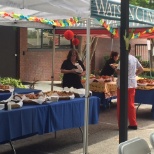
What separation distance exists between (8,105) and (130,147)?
263cm

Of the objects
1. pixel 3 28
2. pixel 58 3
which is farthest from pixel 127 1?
pixel 3 28

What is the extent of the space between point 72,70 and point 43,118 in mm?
3347

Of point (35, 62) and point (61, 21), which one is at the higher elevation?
point (61, 21)

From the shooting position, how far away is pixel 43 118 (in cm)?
629

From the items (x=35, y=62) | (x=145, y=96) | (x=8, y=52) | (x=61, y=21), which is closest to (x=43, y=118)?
(x=145, y=96)

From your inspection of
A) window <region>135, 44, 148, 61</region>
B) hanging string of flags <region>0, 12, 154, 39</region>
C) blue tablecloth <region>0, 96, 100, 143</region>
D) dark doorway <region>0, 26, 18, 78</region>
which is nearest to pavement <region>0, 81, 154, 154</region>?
blue tablecloth <region>0, 96, 100, 143</region>

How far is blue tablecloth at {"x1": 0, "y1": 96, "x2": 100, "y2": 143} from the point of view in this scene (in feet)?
18.6

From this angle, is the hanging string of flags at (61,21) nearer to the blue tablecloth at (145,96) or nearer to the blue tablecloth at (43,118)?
the blue tablecloth at (145,96)

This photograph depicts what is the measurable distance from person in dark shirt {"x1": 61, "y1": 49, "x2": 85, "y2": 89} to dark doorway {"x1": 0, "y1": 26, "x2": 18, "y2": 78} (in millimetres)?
9043

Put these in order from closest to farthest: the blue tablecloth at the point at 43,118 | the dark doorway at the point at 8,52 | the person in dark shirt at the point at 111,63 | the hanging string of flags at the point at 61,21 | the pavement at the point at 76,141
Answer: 1. the blue tablecloth at the point at 43,118
2. the pavement at the point at 76,141
3. the hanging string of flags at the point at 61,21
4. the person in dark shirt at the point at 111,63
5. the dark doorway at the point at 8,52

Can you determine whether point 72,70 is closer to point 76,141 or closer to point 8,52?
point 76,141

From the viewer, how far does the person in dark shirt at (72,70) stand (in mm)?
9523

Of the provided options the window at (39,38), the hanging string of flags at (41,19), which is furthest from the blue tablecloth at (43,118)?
the window at (39,38)

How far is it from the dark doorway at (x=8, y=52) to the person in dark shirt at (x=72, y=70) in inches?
356
